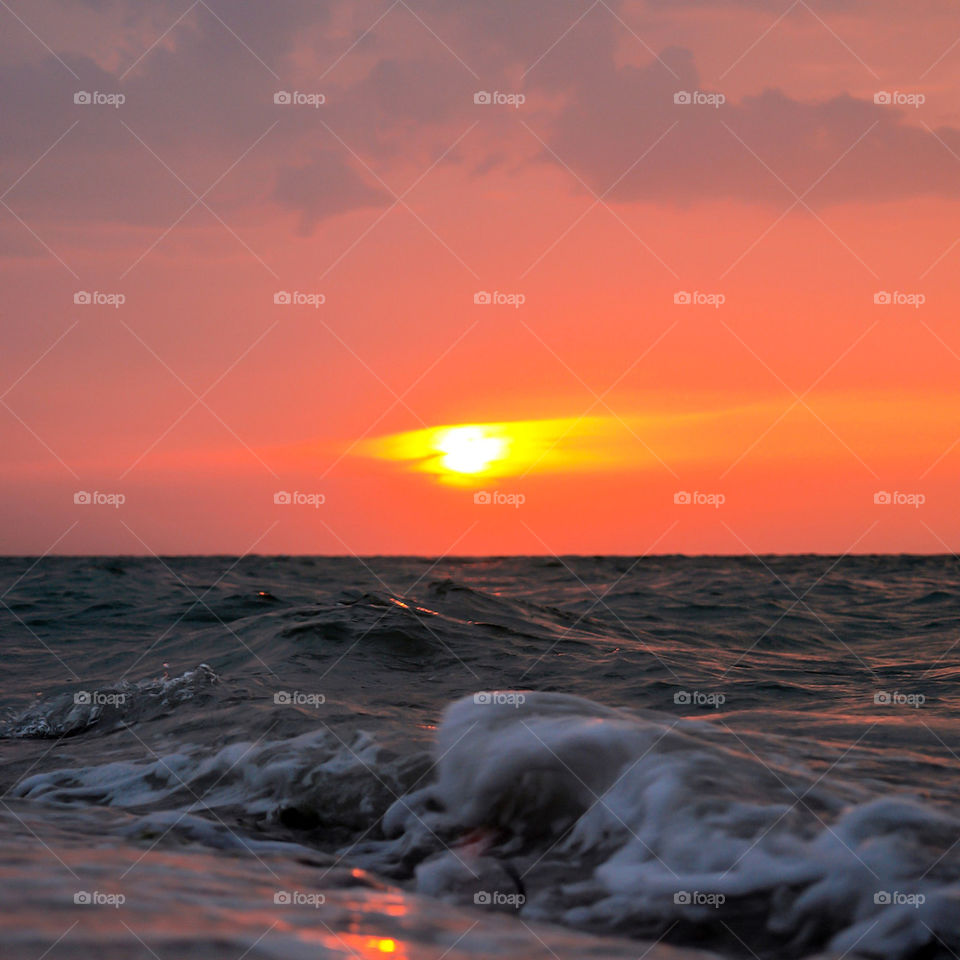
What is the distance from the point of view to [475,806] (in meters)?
4.62

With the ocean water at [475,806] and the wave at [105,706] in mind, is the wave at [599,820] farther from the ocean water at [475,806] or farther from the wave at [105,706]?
the wave at [105,706]

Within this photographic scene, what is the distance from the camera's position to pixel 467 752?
5172 mm

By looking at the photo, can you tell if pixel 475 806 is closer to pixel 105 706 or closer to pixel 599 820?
pixel 599 820

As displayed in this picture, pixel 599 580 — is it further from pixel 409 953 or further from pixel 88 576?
pixel 409 953

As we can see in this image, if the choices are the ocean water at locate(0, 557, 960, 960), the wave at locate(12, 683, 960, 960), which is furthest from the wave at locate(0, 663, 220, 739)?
the wave at locate(12, 683, 960, 960)

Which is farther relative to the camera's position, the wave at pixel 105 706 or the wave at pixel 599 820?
the wave at pixel 105 706

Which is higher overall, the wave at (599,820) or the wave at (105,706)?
the wave at (105,706)

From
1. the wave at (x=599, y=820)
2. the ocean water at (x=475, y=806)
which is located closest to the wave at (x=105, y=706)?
the ocean water at (x=475, y=806)

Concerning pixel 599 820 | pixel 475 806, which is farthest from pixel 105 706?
pixel 599 820

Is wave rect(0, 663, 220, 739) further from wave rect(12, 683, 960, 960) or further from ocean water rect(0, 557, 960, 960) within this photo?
wave rect(12, 683, 960, 960)

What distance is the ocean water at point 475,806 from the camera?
128 inches

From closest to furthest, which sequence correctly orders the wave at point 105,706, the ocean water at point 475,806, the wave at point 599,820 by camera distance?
1. the ocean water at point 475,806
2. the wave at point 599,820
3. the wave at point 105,706

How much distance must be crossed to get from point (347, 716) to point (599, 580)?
19068 millimetres

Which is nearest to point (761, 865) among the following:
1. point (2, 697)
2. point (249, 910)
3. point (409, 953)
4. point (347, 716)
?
point (409, 953)
